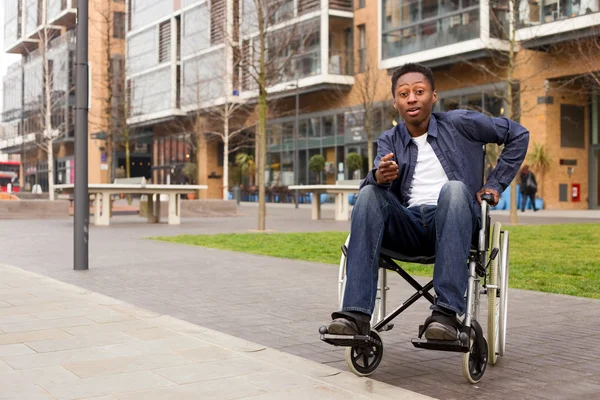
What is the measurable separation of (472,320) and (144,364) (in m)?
1.70

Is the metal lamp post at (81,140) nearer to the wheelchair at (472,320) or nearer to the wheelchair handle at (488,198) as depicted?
the wheelchair at (472,320)

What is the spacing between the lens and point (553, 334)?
5227mm

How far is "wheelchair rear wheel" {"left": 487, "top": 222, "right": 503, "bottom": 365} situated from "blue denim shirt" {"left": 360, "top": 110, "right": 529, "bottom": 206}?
0.29 m

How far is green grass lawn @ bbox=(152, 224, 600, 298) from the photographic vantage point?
26.6 feet

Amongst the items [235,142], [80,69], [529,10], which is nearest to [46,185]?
[235,142]

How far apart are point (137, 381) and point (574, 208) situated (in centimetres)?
2873

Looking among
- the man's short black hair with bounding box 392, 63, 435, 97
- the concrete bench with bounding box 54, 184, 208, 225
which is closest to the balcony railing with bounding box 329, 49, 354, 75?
the concrete bench with bounding box 54, 184, 208, 225

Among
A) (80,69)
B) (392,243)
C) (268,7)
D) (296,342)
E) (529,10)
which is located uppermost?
(529,10)

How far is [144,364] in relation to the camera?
→ 4.18 meters

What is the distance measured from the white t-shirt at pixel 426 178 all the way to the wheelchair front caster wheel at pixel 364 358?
0.77 meters

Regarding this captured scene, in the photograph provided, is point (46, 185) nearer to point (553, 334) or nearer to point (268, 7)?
point (268, 7)

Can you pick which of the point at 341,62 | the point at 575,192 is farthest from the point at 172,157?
the point at 575,192

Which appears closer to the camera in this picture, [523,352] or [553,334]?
[523,352]

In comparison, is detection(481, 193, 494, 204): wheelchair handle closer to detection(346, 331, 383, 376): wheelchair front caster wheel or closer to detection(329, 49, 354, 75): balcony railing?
detection(346, 331, 383, 376): wheelchair front caster wheel
